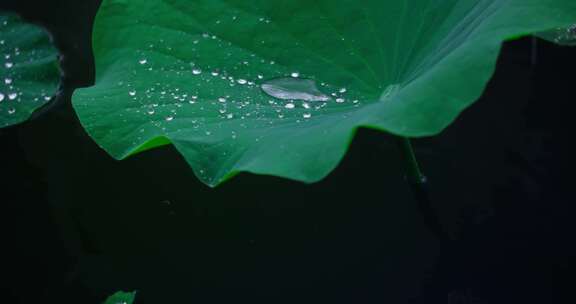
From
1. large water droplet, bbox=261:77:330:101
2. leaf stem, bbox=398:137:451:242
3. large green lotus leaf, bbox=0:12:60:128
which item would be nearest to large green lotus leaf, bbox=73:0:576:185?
large water droplet, bbox=261:77:330:101

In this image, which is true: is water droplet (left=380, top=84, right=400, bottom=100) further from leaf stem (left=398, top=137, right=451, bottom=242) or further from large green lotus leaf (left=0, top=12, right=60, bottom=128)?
large green lotus leaf (left=0, top=12, right=60, bottom=128)

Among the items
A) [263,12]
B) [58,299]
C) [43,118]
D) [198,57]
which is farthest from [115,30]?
[58,299]

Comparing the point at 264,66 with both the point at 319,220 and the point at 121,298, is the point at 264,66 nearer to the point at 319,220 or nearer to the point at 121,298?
the point at 319,220

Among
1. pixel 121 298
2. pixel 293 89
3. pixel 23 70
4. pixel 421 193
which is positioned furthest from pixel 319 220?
pixel 23 70

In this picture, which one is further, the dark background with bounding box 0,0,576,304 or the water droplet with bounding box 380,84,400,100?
the dark background with bounding box 0,0,576,304

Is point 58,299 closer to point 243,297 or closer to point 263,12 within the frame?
point 243,297

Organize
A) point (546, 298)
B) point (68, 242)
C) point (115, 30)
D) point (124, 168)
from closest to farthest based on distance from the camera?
point (546, 298) < point (115, 30) < point (68, 242) < point (124, 168)

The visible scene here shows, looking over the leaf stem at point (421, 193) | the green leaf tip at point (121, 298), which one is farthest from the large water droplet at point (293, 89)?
the green leaf tip at point (121, 298)
